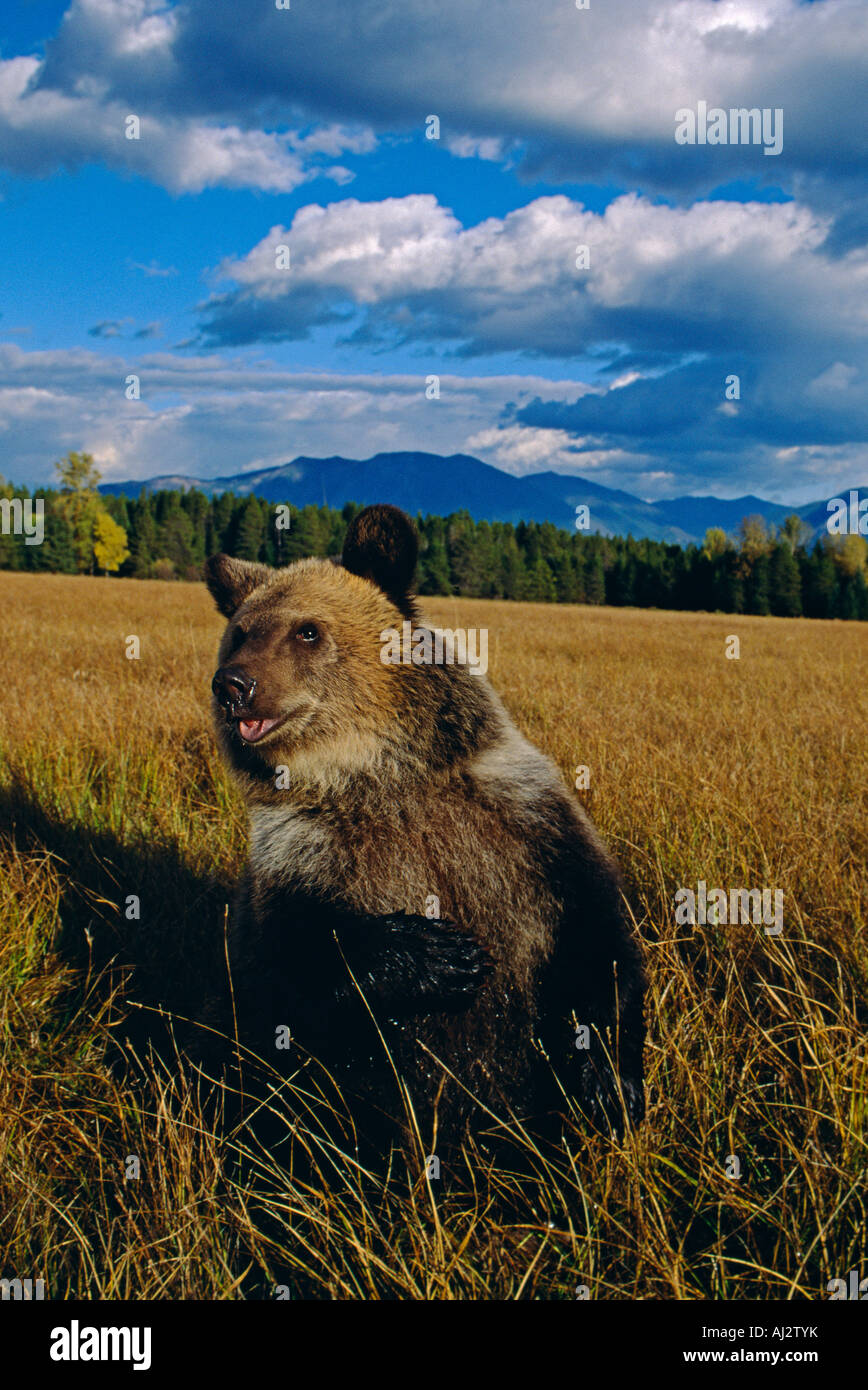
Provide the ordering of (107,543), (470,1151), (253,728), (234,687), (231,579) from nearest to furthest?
(470,1151) → (234,687) → (253,728) → (231,579) → (107,543)

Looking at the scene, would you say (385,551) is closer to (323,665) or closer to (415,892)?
(323,665)

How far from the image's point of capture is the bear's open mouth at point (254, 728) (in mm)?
3139

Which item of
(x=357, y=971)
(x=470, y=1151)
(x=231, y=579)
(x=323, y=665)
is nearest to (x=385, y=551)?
(x=323, y=665)

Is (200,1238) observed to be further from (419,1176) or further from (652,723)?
(652,723)

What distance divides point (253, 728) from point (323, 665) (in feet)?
1.23

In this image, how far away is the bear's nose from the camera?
3029 mm

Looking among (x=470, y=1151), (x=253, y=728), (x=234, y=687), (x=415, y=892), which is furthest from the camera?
(x=253, y=728)

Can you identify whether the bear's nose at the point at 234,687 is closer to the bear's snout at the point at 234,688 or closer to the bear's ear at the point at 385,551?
the bear's snout at the point at 234,688

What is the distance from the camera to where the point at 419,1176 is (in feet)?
8.40

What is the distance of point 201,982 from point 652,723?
20.5ft

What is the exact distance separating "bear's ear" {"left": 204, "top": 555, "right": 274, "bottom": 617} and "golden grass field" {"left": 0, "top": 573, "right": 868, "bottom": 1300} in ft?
5.88

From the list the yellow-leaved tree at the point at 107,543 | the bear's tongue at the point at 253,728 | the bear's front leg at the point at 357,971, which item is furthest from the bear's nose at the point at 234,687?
the yellow-leaved tree at the point at 107,543

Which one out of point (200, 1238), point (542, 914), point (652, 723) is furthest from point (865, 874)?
point (652, 723)

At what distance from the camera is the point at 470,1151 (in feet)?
8.93
